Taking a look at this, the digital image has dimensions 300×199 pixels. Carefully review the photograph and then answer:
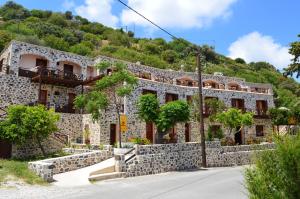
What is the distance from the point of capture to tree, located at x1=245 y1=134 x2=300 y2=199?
504 cm

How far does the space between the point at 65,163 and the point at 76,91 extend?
14.8 metres

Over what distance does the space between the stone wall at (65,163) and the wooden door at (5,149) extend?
5.48 m

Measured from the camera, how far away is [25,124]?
18.8 metres

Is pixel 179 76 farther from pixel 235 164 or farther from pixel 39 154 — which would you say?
pixel 39 154

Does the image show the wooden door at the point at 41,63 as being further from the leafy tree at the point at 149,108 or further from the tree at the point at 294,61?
the tree at the point at 294,61

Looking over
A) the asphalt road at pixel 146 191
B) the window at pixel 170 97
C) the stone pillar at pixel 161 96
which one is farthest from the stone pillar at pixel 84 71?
the asphalt road at pixel 146 191

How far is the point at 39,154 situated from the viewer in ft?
69.1

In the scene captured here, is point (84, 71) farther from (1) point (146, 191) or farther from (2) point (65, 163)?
(1) point (146, 191)

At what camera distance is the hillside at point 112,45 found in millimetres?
51719

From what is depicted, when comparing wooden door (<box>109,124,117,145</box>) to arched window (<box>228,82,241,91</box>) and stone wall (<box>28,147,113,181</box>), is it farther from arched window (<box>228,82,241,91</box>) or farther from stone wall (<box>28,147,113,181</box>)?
arched window (<box>228,82,241,91</box>)

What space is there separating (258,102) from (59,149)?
994 inches

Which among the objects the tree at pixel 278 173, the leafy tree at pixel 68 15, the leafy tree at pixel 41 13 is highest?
the leafy tree at pixel 68 15

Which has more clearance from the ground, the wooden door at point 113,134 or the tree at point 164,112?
the tree at point 164,112

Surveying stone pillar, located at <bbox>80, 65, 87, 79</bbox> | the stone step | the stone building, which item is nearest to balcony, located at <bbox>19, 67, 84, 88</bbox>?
the stone building
